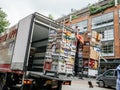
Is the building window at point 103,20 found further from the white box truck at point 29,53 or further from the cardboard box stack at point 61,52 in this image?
the cardboard box stack at point 61,52

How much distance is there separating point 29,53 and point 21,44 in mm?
483

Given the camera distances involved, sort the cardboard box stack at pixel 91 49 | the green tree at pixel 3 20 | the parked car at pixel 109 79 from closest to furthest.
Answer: the cardboard box stack at pixel 91 49, the parked car at pixel 109 79, the green tree at pixel 3 20

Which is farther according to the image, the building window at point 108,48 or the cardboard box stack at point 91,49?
the building window at point 108,48

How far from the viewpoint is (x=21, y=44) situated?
609cm

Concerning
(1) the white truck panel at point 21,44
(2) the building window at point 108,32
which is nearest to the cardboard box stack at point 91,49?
(1) the white truck panel at point 21,44

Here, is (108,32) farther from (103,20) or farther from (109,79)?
(109,79)

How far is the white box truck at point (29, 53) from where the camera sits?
18.8 ft

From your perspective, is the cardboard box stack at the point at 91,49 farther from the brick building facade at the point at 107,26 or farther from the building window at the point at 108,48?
the building window at the point at 108,48

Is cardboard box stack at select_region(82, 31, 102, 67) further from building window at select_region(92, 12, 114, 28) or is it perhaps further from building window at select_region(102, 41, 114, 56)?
building window at select_region(92, 12, 114, 28)

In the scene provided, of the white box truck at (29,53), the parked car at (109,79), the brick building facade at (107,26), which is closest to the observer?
the white box truck at (29,53)

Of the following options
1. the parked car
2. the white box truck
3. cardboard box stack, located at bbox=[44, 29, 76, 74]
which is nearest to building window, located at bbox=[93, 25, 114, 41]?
the parked car

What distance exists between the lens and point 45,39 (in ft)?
25.2

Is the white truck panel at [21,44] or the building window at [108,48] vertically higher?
the building window at [108,48]

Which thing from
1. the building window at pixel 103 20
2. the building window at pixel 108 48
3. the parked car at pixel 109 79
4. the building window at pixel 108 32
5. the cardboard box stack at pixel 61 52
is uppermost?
the building window at pixel 103 20
